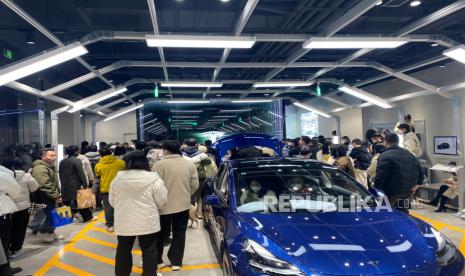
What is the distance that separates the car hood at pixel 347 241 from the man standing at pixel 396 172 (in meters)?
1.25

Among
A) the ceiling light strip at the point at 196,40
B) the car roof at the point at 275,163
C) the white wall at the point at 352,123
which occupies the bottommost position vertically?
the car roof at the point at 275,163

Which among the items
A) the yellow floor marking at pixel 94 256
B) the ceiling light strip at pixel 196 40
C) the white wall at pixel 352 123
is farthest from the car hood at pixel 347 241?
the white wall at pixel 352 123

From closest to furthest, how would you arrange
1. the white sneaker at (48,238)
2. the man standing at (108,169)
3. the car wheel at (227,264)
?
the car wheel at (227,264)
the white sneaker at (48,238)
the man standing at (108,169)

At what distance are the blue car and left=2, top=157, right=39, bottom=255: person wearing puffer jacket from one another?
2686 mm

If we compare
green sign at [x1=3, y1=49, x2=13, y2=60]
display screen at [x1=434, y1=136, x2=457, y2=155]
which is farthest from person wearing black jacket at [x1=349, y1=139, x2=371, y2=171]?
green sign at [x1=3, y1=49, x2=13, y2=60]

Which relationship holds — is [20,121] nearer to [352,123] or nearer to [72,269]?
[72,269]

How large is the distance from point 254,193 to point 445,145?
23.6ft

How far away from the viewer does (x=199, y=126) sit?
16.0m

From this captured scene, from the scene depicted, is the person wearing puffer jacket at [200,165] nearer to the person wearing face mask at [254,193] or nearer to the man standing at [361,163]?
the person wearing face mask at [254,193]

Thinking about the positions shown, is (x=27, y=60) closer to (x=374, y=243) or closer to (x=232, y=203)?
(x=232, y=203)

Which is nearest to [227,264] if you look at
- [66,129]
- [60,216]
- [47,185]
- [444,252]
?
[444,252]

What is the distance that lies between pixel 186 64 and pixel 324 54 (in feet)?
12.2

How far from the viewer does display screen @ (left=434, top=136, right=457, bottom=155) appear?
8.32m

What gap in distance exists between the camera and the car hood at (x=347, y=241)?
7.56 feet
